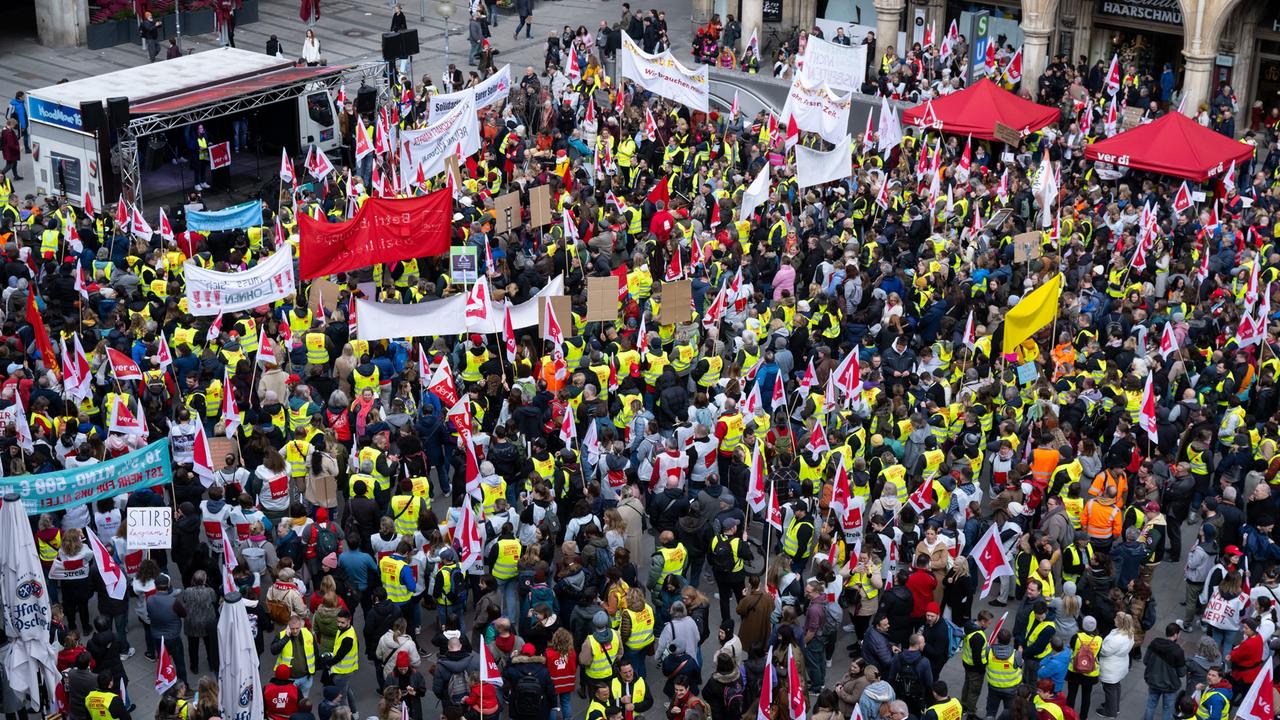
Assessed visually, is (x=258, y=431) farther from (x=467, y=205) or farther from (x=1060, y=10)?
(x=1060, y=10)

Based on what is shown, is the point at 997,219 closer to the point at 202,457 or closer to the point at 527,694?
the point at 202,457

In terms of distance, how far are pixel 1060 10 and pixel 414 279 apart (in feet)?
63.0

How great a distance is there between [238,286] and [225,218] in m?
4.78

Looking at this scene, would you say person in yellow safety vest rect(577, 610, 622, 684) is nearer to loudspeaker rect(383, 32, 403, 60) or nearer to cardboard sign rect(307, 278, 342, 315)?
cardboard sign rect(307, 278, 342, 315)

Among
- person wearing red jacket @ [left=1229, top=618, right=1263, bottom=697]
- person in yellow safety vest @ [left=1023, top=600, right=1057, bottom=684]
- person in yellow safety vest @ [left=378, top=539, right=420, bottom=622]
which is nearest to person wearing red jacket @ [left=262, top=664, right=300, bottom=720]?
person in yellow safety vest @ [left=378, top=539, right=420, bottom=622]

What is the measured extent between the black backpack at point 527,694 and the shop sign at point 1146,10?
2604 centimetres

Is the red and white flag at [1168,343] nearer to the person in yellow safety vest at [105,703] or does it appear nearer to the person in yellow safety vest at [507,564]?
the person in yellow safety vest at [507,564]

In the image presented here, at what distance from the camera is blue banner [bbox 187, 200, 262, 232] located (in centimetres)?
2489

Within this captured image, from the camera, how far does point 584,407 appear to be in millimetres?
19031

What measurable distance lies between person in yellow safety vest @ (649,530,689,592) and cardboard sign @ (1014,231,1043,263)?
9.63 m

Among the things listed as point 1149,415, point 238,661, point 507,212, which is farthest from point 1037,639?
point 507,212

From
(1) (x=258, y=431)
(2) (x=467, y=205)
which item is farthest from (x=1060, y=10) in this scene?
(1) (x=258, y=431)

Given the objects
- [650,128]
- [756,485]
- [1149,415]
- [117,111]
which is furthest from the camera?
[650,128]

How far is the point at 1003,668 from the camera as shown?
48.7ft
